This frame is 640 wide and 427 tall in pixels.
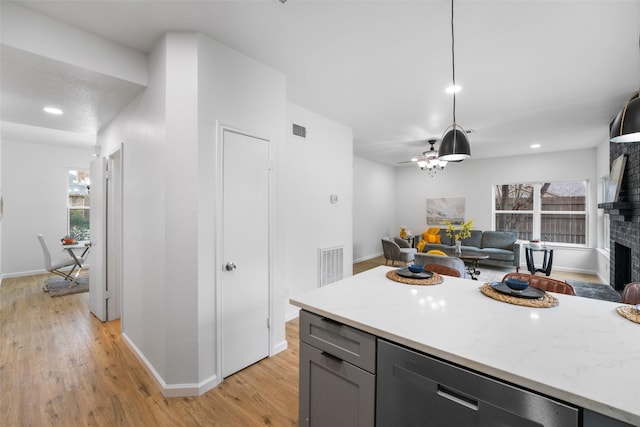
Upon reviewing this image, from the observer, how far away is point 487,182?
24.0ft

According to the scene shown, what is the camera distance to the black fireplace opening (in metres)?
4.42

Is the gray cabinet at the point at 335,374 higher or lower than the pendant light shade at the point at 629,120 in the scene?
lower

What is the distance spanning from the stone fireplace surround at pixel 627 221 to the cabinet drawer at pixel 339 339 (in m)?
4.24

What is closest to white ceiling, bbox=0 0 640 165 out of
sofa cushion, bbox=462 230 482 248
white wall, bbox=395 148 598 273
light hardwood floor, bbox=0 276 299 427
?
light hardwood floor, bbox=0 276 299 427

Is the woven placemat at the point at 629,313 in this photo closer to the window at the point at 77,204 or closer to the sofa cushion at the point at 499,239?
the sofa cushion at the point at 499,239

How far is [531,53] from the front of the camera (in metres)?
2.41

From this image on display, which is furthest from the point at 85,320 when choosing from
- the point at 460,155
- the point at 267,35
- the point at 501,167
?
the point at 501,167

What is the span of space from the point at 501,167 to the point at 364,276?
22.8ft

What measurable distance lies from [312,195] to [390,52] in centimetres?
196

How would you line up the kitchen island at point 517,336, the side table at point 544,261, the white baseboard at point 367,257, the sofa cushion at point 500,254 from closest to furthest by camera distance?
1. the kitchen island at point 517,336
2. the side table at point 544,261
3. the sofa cushion at point 500,254
4. the white baseboard at point 367,257

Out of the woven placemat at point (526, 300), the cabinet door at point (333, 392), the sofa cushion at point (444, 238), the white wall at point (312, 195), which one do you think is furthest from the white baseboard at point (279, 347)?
the sofa cushion at point (444, 238)

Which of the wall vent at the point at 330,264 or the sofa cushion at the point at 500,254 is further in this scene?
the sofa cushion at the point at 500,254

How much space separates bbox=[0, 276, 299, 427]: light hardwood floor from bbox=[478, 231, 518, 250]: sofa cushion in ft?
19.2

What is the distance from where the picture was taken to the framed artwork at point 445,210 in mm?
7743
